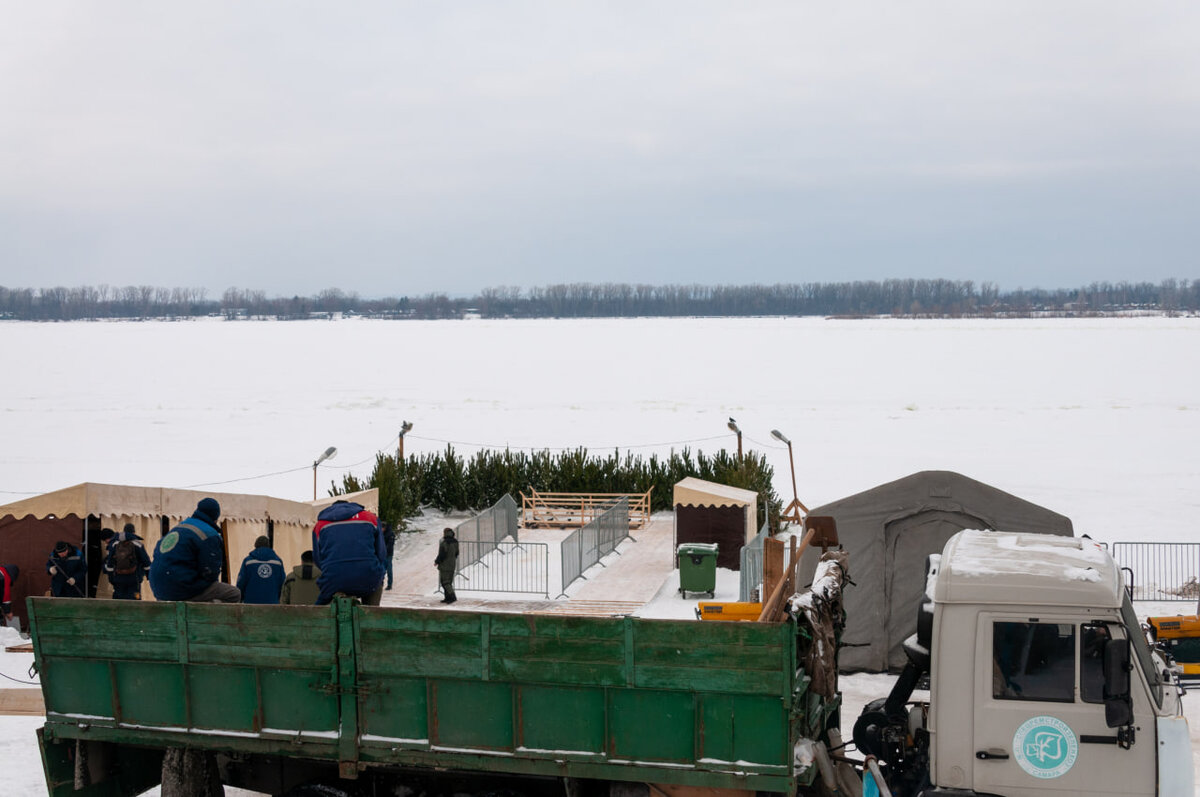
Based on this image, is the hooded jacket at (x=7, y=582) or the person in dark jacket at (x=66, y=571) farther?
the hooded jacket at (x=7, y=582)

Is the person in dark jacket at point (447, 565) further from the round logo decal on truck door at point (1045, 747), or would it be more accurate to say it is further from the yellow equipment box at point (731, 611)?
the round logo decal on truck door at point (1045, 747)

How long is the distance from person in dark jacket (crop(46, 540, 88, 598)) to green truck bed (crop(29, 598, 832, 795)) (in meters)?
7.05

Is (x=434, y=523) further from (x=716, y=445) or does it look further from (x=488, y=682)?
A: (x=488, y=682)

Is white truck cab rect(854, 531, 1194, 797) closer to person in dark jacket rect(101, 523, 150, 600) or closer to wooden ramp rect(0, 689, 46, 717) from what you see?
wooden ramp rect(0, 689, 46, 717)

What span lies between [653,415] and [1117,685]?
46.8 metres

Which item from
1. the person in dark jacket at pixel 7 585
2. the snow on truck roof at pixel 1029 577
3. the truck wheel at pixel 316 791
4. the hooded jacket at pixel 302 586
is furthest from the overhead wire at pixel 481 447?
the snow on truck roof at pixel 1029 577

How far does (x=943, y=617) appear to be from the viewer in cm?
630

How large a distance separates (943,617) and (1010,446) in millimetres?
36815

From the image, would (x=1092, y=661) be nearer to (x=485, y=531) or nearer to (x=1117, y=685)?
(x=1117, y=685)

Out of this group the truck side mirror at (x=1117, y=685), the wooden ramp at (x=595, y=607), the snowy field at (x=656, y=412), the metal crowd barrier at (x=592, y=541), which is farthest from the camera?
the snowy field at (x=656, y=412)

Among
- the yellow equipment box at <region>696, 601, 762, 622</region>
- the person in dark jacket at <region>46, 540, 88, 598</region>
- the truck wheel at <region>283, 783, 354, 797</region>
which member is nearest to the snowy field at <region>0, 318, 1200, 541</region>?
the person in dark jacket at <region>46, 540, 88, 598</region>

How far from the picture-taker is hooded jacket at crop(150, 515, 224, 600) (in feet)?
28.0

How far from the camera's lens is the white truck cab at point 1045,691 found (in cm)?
600

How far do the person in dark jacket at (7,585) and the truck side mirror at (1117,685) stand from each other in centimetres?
1353
